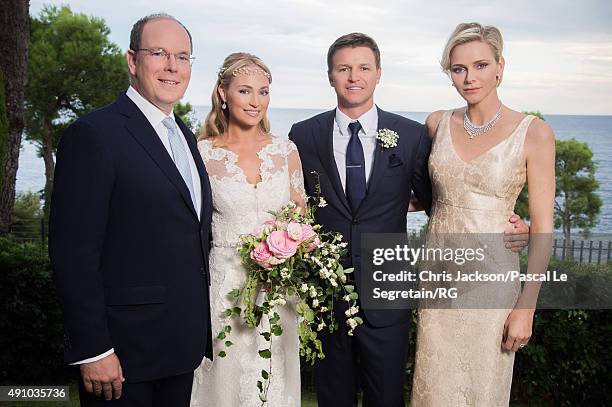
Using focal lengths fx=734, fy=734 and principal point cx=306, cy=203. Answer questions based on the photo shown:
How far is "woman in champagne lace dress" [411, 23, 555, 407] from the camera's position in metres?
4.17

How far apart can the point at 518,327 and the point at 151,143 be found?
227cm

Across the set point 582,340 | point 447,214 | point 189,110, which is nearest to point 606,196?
point 189,110

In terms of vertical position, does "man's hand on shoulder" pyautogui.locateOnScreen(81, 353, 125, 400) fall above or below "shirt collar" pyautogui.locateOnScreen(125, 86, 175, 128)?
below

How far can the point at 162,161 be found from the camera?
3434 millimetres

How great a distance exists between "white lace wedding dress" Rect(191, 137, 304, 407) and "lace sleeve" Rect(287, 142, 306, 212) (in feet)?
0.29

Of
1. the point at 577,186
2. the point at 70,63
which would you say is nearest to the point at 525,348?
the point at 70,63

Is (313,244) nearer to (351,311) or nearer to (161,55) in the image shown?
(351,311)

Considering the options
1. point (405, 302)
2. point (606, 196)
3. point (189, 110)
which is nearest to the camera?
point (405, 302)

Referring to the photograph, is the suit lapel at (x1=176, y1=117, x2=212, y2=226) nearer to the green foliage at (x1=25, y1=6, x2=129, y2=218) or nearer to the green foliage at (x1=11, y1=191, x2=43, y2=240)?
the green foliage at (x1=11, y1=191, x2=43, y2=240)

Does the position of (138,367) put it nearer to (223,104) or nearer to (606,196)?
(223,104)

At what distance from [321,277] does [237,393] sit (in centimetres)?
94

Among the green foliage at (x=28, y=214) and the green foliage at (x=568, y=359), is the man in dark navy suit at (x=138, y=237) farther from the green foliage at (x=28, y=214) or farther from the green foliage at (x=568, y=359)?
the green foliage at (x=28, y=214)

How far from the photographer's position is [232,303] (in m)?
4.38

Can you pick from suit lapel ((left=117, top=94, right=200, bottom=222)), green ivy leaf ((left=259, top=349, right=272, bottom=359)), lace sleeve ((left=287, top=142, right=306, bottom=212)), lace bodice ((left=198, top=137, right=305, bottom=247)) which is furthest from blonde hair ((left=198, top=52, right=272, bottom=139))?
green ivy leaf ((left=259, top=349, right=272, bottom=359))
